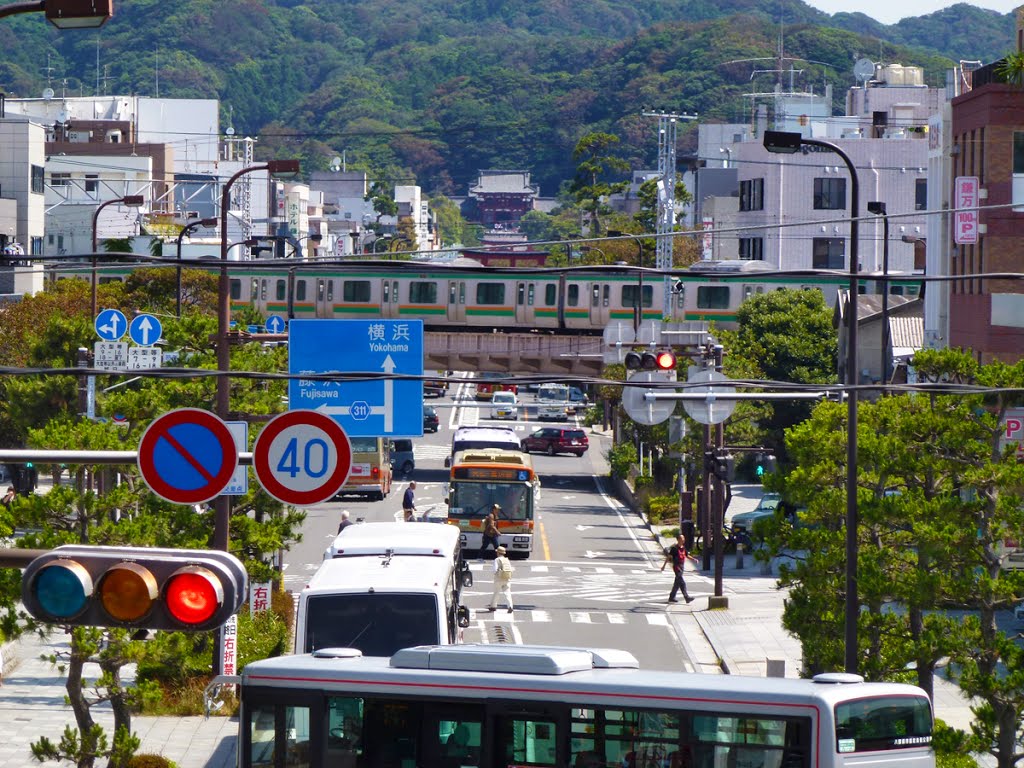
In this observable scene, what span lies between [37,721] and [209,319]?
11.7 m

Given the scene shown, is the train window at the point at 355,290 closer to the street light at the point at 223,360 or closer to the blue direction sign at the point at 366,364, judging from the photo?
the street light at the point at 223,360

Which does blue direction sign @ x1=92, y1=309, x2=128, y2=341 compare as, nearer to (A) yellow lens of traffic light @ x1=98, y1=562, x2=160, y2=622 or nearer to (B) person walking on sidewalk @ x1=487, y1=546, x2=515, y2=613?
(B) person walking on sidewalk @ x1=487, y1=546, x2=515, y2=613

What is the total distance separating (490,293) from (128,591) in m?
53.0

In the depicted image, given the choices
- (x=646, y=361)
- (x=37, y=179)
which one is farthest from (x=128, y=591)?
(x=37, y=179)

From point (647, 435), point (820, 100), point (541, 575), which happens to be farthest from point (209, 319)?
point (820, 100)

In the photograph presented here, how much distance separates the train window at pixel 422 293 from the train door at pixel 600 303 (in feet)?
19.6

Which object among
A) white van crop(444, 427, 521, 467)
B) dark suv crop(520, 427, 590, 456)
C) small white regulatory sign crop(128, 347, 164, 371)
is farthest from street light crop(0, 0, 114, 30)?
dark suv crop(520, 427, 590, 456)

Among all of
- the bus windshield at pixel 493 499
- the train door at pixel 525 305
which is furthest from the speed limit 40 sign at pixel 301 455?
the train door at pixel 525 305

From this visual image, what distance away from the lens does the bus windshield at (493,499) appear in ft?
130

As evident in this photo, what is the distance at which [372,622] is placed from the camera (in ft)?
64.8

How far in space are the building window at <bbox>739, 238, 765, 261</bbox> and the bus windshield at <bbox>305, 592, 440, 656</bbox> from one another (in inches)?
2316

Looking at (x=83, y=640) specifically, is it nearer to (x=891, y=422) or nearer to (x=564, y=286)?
(x=891, y=422)

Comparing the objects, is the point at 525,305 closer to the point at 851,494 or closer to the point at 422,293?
the point at 422,293

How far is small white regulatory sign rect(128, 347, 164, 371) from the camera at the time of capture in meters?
29.9
